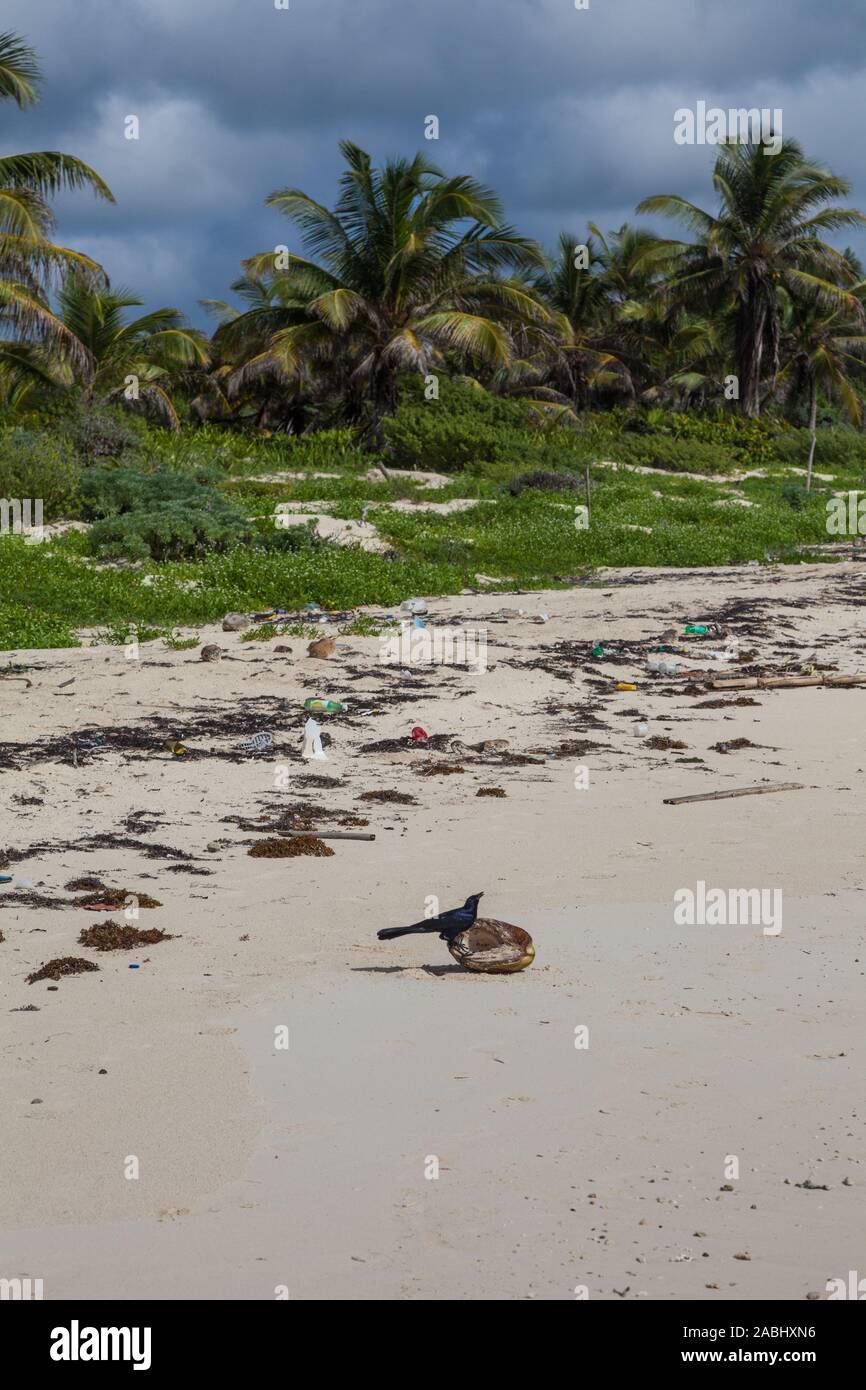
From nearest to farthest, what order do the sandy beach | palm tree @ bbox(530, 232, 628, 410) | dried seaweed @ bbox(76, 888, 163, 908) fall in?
the sandy beach
dried seaweed @ bbox(76, 888, 163, 908)
palm tree @ bbox(530, 232, 628, 410)

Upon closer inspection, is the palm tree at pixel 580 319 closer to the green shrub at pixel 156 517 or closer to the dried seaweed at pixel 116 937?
the green shrub at pixel 156 517

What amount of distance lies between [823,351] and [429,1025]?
32475mm

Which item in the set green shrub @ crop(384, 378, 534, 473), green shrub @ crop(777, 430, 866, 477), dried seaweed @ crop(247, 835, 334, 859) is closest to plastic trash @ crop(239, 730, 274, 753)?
dried seaweed @ crop(247, 835, 334, 859)

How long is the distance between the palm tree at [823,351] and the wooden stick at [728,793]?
86.1 feet

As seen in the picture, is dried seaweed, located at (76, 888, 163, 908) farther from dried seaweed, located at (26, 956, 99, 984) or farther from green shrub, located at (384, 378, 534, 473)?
green shrub, located at (384, 378, 534, 473)

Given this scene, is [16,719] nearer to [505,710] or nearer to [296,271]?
[505,710]

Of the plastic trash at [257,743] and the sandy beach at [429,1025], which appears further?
the plastic trash at [257,743]

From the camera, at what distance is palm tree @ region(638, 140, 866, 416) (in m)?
33.3

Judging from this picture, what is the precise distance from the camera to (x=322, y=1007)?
4.66 meters

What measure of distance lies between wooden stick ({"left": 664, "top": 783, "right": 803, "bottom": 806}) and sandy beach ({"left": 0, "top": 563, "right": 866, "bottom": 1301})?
89 mm

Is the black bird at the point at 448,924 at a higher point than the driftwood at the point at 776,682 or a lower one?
lower

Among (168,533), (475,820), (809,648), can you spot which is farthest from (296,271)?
(475,820)

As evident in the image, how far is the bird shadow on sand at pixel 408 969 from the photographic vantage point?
16.6 ft

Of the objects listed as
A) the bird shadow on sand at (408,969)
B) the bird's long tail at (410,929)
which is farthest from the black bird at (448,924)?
the bird shadow on sand at (408,969)
